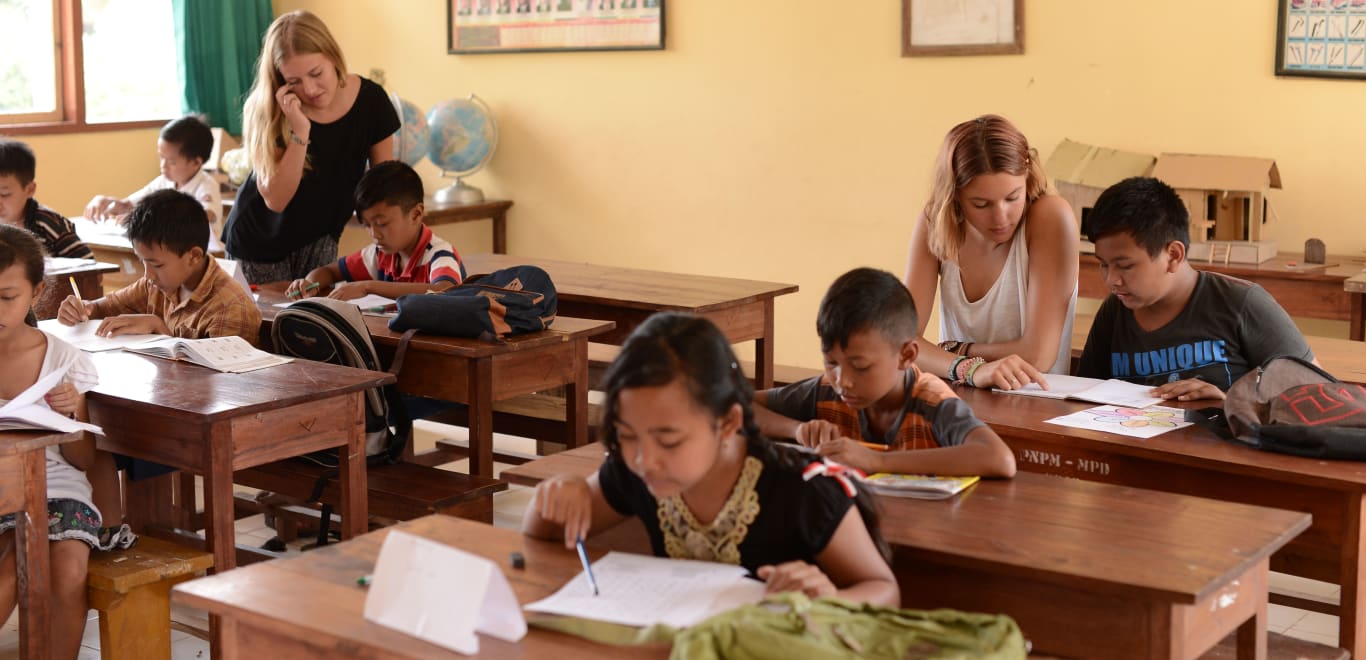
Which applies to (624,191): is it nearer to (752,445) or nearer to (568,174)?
(568,174)

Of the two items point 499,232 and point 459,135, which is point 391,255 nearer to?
point 459,135

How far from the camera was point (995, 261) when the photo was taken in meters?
3.11

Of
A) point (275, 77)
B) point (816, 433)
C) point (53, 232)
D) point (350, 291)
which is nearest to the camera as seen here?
point (816, 433)

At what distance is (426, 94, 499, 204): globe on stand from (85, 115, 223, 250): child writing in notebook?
103 centimetres

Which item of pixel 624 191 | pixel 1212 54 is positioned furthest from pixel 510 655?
pixel 624 191

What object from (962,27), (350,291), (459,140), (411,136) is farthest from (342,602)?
(459,140)

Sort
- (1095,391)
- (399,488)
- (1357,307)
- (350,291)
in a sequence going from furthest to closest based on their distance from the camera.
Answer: (1357,307), (350,291), (399,488), (1095,391)

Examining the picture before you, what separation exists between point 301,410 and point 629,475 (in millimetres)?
1200

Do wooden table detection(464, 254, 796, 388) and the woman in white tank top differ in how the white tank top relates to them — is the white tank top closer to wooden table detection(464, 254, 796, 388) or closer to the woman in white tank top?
the woman in white tank top

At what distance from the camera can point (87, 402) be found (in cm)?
299

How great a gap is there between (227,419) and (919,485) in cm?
138

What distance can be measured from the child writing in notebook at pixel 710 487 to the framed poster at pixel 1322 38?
3.45 m

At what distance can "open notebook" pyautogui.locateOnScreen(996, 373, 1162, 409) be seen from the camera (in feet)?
9.05

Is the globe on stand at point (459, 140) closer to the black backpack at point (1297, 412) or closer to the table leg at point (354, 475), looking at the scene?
the table leg at point (354, 475)
